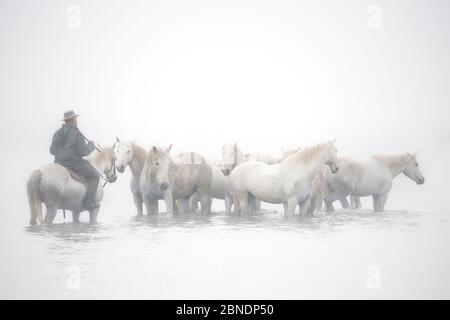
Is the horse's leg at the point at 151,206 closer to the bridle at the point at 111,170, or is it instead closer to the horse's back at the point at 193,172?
the horse's back at the point at 193,172

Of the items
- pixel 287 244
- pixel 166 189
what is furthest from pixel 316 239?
pixel 166 189

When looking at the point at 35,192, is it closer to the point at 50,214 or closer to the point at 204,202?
the point at 50,214

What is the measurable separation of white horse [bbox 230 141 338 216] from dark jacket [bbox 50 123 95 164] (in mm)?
4439

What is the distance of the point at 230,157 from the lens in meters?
18.5

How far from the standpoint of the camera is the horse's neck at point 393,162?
20.4m

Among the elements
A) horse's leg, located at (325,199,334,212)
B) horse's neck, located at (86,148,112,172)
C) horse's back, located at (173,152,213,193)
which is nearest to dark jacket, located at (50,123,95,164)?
horse's neck, located at (86,148,112,172)

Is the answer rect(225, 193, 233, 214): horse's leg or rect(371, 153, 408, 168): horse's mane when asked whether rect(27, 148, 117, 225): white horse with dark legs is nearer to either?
rect(225, 193, 233, 214): horse's leg

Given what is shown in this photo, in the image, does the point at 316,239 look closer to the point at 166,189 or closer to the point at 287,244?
the point at 287,244

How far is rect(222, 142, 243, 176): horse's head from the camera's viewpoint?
18.3 metres

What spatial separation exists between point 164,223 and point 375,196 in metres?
6.93

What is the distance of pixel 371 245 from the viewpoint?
1397 cm

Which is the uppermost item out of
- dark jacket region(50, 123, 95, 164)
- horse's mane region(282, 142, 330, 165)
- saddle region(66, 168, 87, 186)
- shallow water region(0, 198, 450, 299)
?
dark jacket region(50, 123, 95, 164)

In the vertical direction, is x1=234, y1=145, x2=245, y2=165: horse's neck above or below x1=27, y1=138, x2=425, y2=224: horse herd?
above

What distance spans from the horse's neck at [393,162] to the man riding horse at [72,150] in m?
8.86
